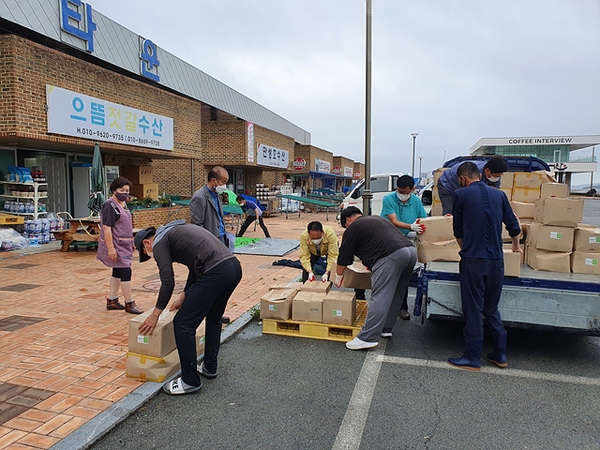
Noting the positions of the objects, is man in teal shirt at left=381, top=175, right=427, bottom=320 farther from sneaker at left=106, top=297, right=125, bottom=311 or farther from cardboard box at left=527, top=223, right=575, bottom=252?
sneaker at left=106, top=297, right=125, bottom=311

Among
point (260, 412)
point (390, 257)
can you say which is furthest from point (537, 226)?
point (260, 412)

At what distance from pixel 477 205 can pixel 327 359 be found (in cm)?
200

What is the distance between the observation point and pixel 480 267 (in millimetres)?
3795

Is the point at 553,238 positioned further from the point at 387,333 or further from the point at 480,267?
the point at 387,333

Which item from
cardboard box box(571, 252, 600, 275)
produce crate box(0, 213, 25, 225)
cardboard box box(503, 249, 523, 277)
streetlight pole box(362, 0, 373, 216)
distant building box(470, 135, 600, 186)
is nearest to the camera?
cardboard box box(503, 249, 523, 277)

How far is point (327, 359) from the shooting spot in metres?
4.13

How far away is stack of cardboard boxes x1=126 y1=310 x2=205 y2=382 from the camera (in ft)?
11.4

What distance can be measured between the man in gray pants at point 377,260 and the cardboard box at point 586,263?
1604 mm

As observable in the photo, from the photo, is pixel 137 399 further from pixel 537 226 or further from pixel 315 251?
pixel 537 226

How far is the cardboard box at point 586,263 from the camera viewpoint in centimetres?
426

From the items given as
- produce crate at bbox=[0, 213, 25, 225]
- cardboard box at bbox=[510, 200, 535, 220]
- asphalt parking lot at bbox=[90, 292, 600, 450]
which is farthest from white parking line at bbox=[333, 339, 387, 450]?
produce crate at bbox=[0, 213, 25, 225]

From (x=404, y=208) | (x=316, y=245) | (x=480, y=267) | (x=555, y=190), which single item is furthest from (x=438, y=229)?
(x=555, y=190)

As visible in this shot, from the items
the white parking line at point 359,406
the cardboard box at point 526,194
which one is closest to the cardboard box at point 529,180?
the cardboard box at point 526,194

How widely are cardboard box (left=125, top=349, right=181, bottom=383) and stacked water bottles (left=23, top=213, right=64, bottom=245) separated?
→ 339 inches
